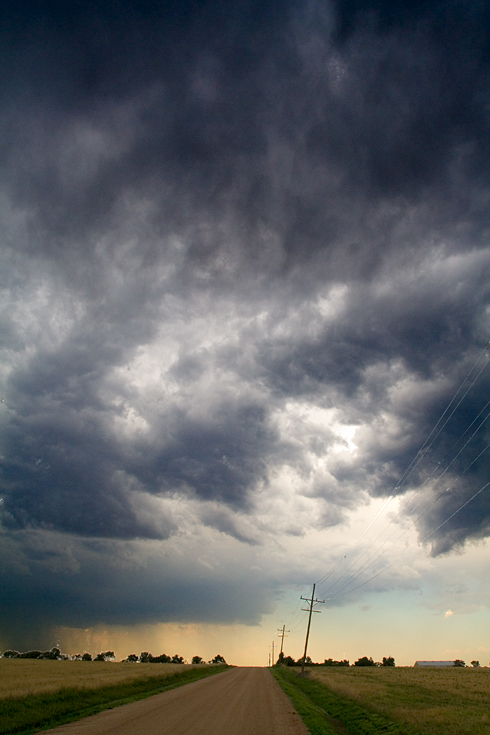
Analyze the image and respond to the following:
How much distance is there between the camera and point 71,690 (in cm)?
2736

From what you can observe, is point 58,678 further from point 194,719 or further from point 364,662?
point 364,662

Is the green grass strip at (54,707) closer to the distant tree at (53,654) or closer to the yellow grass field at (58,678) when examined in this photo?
the yellow grass field at (58,678)

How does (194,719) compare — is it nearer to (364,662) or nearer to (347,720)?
(347,720)

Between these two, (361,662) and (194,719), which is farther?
(361,662)

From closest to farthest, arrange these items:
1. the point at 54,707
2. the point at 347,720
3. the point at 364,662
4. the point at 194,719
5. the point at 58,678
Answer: the point at 194,719 → the point at 54,707 → the point at 347,720 → the point at 58,678 → the point at 364,662

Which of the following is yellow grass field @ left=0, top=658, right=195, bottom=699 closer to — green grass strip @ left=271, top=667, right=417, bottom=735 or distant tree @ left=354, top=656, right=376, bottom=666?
green grass strip @ left=271, top=667, right=417, bottom=735

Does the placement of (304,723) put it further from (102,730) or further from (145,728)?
(102,730)

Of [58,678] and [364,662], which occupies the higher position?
[58,678]

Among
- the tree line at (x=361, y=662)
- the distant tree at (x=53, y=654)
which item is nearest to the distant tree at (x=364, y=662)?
the tree line at (x=361, y=662)

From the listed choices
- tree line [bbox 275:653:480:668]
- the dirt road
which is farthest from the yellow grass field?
tree line [bbox 275:653:480:668]

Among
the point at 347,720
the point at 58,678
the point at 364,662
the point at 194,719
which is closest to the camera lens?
the point at 194,719

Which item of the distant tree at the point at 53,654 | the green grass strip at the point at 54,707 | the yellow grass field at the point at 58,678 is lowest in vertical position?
the distant tree at the point at 53,654

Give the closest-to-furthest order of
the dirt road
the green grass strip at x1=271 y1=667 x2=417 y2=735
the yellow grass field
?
the dirt road → the green grass strip at x1=271 y1=667 x2=417 y2=735 → the yellow grass field

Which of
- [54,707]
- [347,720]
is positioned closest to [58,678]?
[54,707]
